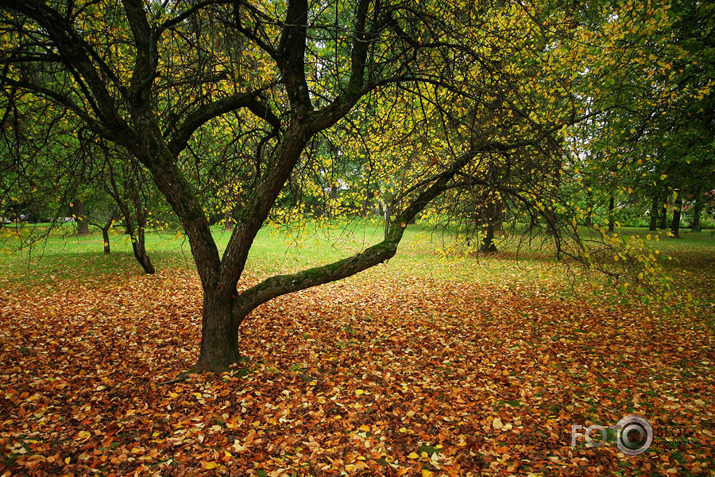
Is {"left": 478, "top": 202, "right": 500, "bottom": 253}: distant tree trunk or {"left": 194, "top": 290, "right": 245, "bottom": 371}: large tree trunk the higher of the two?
{"left": 478, "top": 202, "right": 500, "bottom": 253}: distant tree trunk

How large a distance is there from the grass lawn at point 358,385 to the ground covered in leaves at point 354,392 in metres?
0.02

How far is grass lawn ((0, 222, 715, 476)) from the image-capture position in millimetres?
3174

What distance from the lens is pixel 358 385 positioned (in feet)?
15.0

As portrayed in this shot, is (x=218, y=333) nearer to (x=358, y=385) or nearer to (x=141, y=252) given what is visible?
(x=358, y=385)

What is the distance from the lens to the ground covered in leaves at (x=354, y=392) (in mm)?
3154

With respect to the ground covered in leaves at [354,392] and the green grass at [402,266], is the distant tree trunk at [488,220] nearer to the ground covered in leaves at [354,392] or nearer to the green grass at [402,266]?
the green grass at [402,266]

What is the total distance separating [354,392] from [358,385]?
7.4 inches

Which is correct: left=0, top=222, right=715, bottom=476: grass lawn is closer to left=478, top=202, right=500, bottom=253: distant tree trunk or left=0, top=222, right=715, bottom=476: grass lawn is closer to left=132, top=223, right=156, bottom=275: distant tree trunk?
left=478, top=202, right=500, bottom=253: distant tree trunk

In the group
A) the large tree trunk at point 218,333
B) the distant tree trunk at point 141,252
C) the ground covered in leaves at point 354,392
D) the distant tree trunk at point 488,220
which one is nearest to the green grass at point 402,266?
the distant tree trunk at point 141,252

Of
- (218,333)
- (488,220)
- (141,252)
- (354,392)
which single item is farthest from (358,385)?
(141,252)

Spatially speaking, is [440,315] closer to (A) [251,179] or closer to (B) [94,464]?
(A) [251,179]

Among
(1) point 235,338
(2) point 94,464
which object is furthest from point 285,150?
(2) point 94,464

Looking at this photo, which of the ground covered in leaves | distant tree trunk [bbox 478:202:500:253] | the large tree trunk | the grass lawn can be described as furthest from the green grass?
the large tree trunk

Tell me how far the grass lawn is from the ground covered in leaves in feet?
0.08
